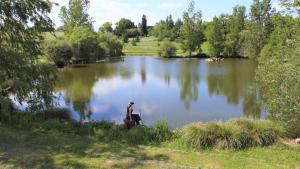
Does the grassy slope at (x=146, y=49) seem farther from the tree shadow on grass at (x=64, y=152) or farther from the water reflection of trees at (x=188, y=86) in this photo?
the tree shadow on grass at (x=64, y=152)

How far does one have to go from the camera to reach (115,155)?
38.3 ft

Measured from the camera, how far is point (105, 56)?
85.1 metres

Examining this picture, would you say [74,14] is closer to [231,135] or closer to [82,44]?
[82,44]

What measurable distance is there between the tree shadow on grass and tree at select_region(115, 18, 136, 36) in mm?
125804

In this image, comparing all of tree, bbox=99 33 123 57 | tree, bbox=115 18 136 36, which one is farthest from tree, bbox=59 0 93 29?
tree, bbox=115 18 136 36

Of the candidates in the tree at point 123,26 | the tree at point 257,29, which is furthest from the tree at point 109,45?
the tree at point 123,26

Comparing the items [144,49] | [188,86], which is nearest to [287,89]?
[188,86]

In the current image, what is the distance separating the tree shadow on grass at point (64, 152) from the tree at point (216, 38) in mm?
75975

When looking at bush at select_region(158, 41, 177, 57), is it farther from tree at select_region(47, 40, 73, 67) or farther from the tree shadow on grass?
the tree shadow on grass

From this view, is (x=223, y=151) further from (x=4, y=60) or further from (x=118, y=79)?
(x=118, y=79)

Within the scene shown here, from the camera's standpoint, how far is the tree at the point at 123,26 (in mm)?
142238

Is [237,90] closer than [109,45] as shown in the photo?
Yes

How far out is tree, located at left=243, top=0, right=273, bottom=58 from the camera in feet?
264

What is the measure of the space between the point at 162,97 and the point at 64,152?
68.0 feet
